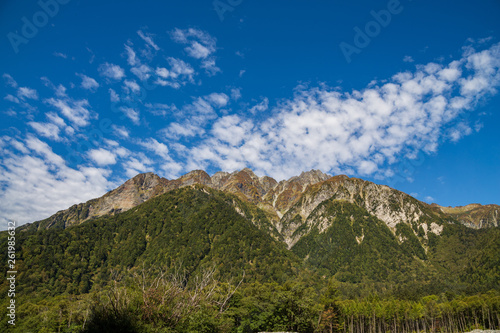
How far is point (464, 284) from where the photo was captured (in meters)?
196

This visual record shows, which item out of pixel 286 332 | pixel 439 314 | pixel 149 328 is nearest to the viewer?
pixel 149 328

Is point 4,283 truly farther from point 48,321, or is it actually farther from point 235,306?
point 235,306

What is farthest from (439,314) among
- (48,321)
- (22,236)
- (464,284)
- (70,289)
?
(22,236)

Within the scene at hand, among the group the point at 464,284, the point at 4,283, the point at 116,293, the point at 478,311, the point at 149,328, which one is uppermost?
the point at 116,293

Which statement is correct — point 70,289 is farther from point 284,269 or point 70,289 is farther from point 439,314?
point 439,314

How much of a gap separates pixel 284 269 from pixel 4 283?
17448 centimetres

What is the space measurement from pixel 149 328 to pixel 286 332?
48.5m

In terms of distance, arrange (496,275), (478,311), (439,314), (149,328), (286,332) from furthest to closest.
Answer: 1. (496,275)
2. (478,311)
3. (439,314)
4. (286,332)
5. (149,328)

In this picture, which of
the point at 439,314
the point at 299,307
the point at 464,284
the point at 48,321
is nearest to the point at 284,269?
the point at 439,314

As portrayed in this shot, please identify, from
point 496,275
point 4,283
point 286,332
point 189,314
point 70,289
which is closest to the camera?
point 189,314

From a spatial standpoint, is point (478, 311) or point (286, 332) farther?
point (478, 311)

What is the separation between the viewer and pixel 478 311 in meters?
95.4

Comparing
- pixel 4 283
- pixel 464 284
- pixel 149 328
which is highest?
pixel 149 328

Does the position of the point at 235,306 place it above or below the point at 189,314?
below
